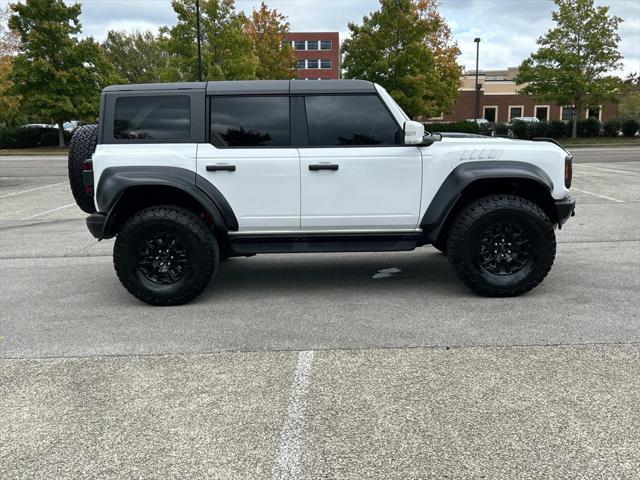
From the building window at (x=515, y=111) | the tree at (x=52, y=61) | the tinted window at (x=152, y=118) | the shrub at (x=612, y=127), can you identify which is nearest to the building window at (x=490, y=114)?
the building window at (x=515, y=111)

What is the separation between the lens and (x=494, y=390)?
3361mm

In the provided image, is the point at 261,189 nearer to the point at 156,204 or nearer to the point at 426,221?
the point at 156,204

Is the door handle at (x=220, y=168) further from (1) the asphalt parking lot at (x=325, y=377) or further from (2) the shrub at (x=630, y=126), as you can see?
(2) the shrub at (x=630, y=126)

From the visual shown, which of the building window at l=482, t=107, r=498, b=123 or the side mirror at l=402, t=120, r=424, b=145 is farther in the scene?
the building window at l=482, t=107, r=498, b=123

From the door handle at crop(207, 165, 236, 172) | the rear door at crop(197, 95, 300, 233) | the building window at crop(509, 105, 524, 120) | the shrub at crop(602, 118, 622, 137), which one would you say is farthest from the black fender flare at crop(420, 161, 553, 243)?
the building window at crop(509, 105, 524, 120)

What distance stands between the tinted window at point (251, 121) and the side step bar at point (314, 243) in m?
0.86

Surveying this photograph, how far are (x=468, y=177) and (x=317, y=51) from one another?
285 ft

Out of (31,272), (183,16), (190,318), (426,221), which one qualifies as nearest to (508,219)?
(426,221)

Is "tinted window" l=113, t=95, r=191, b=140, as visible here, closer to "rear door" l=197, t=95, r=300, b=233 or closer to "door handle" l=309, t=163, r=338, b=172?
"rear door" l=197, t=95, r=300, b=233

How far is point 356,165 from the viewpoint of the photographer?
5.03 metres

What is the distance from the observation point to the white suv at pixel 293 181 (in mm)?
4988

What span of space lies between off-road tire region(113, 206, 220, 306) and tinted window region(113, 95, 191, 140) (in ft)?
2.19

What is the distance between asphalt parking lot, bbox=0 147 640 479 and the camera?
271 centimetres

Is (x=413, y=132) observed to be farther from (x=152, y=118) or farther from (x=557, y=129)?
(x=557, y=129)
